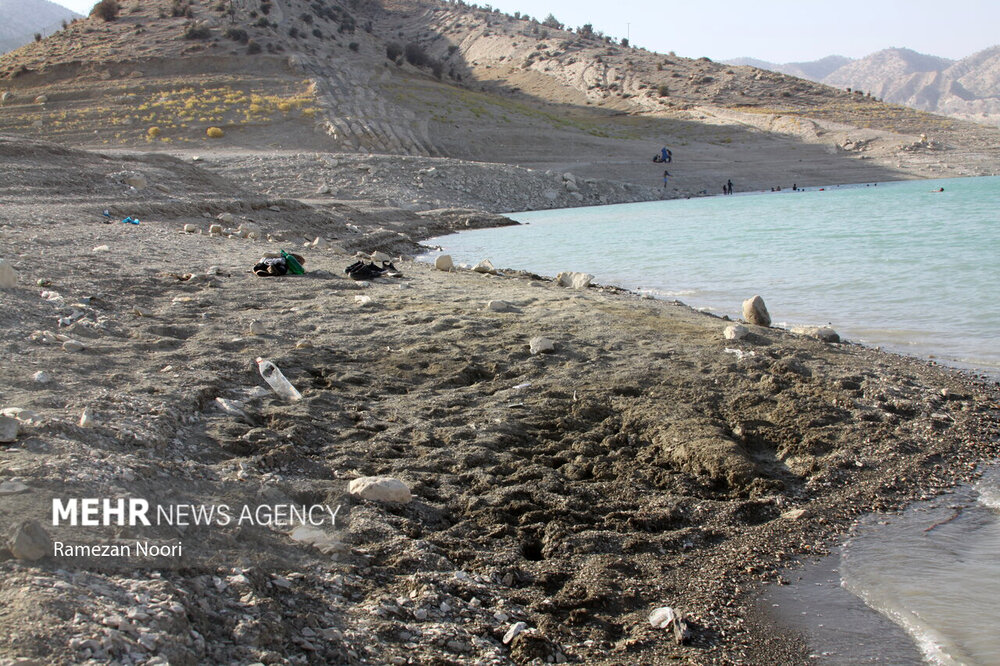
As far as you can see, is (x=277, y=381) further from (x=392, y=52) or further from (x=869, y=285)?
(x=392, y=52)

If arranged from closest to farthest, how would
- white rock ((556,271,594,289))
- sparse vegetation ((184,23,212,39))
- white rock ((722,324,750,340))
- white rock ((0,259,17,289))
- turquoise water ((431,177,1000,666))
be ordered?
turquoise water ((431,177,1000,666)) < white rock ((0,259,17,289)) < white rock ((722,324,750,340)) < white rock ((556,271,594,289)) < sparse vegetation ((184,23,212,39))

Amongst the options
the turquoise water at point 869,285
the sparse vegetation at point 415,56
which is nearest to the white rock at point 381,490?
the turquoise water at point 869,285

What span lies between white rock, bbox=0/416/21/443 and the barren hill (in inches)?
1258

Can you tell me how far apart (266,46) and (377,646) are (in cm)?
4878

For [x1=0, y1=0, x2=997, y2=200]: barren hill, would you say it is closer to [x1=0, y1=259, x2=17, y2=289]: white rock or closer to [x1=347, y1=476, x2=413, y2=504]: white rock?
[x1=0, y1=259, x2=17, y2=289]: white rock

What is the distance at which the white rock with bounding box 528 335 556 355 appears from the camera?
624 cm

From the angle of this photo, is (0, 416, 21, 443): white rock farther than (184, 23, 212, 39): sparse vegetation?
No

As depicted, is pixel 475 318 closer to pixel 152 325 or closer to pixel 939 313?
pixel 152 325

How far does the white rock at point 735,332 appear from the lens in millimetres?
6699

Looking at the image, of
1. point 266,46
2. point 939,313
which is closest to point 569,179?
point 266,46

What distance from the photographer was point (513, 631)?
118 inches

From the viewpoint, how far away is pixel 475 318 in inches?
281

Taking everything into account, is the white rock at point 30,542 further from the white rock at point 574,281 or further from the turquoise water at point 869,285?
the white rock at point 574,281

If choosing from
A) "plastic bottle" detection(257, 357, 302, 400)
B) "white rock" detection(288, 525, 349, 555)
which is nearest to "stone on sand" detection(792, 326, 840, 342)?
"plastic bottle" detection(257, 357, 302, 400)
